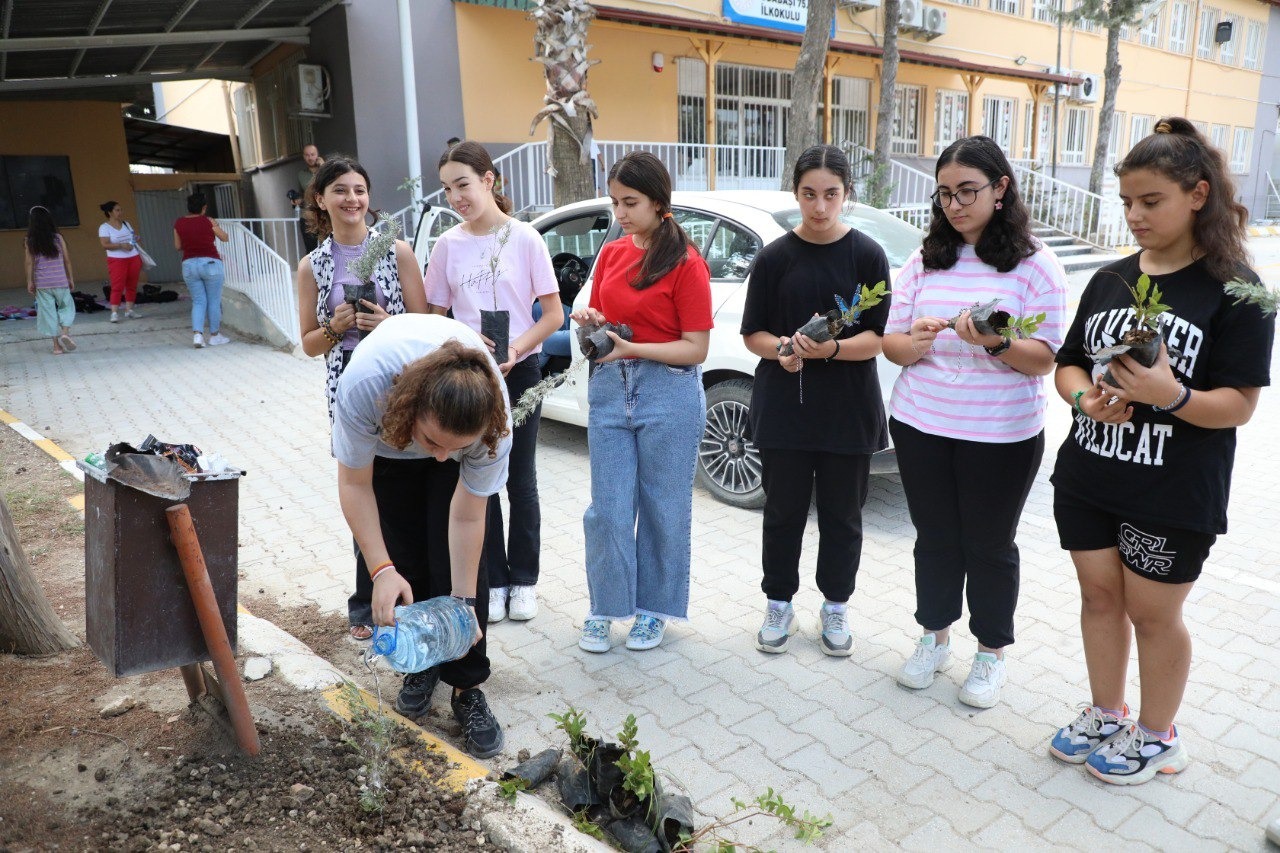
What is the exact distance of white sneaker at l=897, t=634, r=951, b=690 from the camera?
341 centimetres

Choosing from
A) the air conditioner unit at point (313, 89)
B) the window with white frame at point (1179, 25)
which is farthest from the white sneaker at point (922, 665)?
the window with white frame at point (1179, 25)

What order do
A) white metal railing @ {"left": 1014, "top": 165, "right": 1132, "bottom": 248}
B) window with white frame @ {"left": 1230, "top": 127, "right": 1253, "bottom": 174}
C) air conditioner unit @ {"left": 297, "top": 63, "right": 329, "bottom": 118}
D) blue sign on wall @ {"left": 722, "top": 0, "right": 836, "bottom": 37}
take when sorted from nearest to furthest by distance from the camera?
air conditioner unit @ {"left": 297, "top": 63, "right": 329, "bottom": 118} < blue sign on wall @ {"left": 722, "top": 0, "right": 836, "bottom": 37} < white metal railing @ {"left": 1014, "top": 165, "right": 1132, "bottom": 248} < window with white frame @ {"left": 1230, "top": 127, "right": 1253, "bottom": 174}

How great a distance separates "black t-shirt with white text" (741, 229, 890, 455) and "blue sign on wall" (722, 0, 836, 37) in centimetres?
1545

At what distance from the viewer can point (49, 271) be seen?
35.3ft

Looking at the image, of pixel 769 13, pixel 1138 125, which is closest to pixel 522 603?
pixel 769 13

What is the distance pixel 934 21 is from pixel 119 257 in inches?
675

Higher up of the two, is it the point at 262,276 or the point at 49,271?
the point at 49,271

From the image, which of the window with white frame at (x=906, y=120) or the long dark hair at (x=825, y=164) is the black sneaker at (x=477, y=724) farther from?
the window with white frame at (x=906, y=120)

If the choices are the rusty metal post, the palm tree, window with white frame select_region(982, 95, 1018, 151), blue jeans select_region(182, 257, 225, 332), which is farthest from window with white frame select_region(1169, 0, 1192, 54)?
the rusty metal post

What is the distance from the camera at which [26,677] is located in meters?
3.30

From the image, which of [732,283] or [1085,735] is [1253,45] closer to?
[732,283]

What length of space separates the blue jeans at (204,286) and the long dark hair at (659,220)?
929cm

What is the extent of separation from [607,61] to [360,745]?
598 inches

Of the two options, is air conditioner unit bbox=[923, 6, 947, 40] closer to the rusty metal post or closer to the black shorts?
the black shorts
